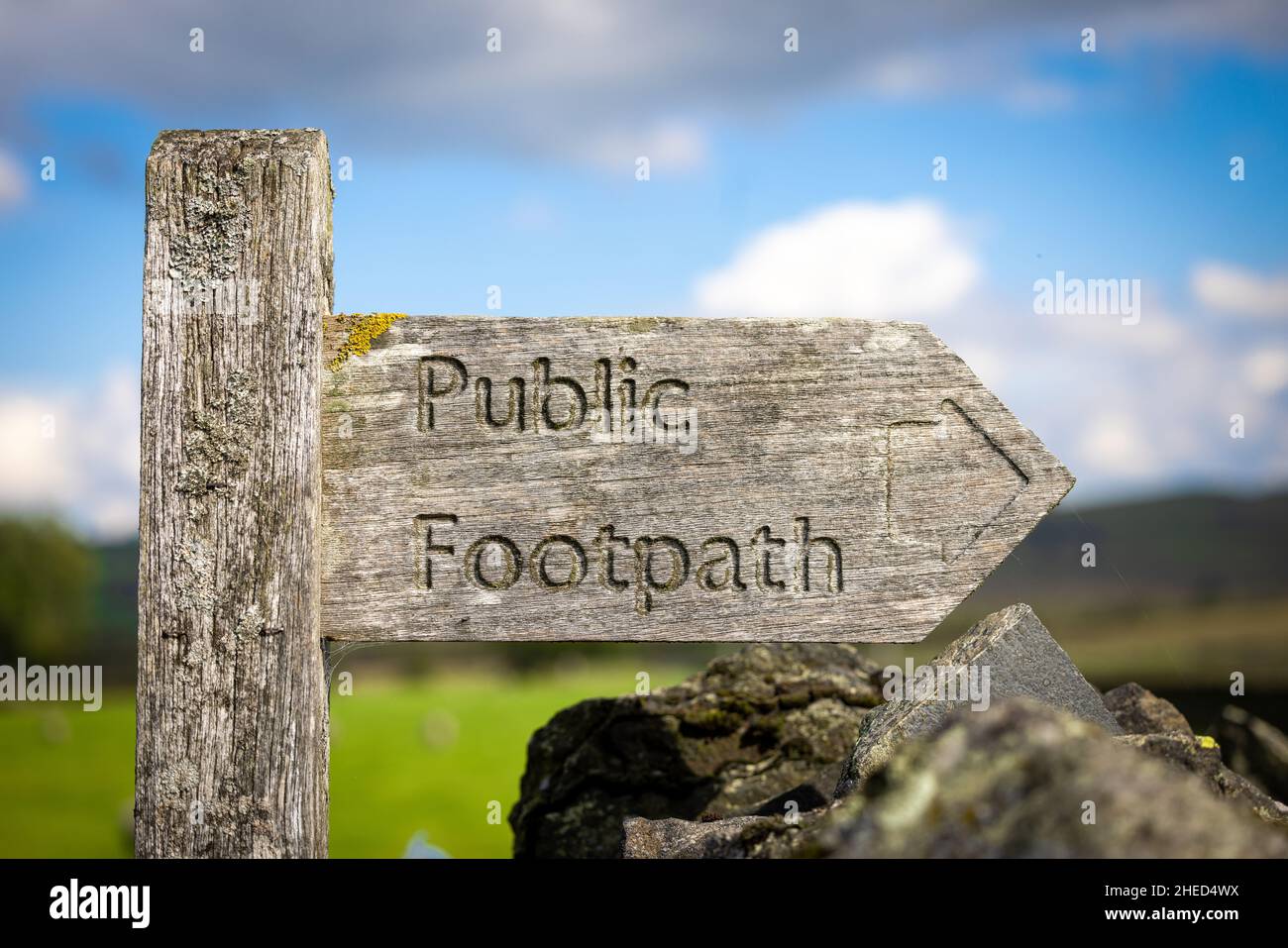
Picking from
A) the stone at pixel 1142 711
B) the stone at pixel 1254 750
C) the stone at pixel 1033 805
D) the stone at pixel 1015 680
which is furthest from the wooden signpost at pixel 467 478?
the stone at pixel 1254 750

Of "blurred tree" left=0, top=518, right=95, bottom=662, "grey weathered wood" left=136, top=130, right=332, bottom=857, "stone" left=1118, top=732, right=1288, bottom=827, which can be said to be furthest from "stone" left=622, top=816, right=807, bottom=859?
"blurred tree" left=0, top=518, right=95, bottom=662

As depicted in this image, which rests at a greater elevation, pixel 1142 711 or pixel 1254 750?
pixel 1142 711

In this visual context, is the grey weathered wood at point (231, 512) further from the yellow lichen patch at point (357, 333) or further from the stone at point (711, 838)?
the stone at point (711, 838)

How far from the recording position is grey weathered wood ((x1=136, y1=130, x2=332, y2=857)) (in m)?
3.72

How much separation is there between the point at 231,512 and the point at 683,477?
180cm

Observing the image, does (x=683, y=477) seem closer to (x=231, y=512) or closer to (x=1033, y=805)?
(x=231, y=512)

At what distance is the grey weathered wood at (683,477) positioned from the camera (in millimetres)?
4004

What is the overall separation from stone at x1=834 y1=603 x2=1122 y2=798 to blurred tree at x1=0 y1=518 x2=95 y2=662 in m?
58.7

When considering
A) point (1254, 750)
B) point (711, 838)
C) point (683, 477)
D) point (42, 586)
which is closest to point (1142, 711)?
point (1254, 750)

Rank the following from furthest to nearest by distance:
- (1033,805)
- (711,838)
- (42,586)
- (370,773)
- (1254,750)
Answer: (42,586), (370,773), (1254,750), (711,838), (1033,805)

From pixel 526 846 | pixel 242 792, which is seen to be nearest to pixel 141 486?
pixel 242 792

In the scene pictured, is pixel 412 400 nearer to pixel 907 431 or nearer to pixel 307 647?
pixel 307 647

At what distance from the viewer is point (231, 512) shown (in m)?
3.79

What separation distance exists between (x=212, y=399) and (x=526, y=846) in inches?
125
